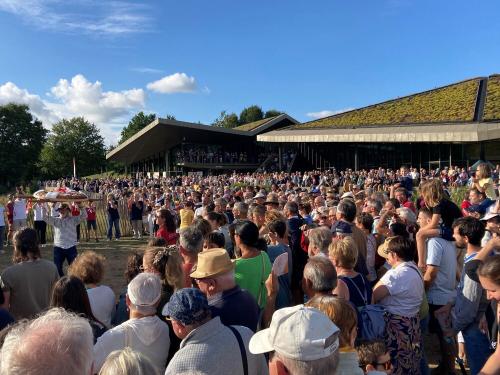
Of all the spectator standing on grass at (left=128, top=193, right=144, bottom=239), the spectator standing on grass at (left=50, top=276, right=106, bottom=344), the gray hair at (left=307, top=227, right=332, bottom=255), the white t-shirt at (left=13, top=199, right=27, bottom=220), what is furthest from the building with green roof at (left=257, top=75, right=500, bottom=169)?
the spectator standing on grass at (left=50, top=276, right=106, bottom=344)

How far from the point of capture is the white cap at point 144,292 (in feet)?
8.80

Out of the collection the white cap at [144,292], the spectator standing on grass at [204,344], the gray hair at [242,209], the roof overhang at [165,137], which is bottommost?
the spectator standing on grass at [204,344]

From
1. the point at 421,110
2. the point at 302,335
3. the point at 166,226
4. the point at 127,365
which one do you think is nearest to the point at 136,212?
the point at 166,226

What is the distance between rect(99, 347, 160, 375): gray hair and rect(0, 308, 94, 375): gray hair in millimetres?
86

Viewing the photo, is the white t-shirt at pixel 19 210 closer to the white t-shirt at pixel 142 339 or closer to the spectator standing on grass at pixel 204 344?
the white t-shirt at pixel 142 339

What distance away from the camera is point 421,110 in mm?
26109

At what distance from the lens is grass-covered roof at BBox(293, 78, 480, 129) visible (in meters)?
23.8

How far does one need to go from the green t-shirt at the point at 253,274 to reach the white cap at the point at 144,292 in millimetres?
1052

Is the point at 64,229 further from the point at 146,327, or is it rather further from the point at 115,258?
the point at 146,327

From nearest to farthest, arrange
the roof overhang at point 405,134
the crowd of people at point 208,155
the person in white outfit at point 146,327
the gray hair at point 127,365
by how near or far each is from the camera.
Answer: the gray hair at point 127,365 → the person in white outfit at point 146,327 → the roof overhang at point 405,134 → the crowd of people at point 208,155

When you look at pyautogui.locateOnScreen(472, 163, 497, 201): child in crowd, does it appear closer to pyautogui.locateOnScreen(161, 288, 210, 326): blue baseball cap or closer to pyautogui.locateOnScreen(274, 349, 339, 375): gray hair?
pyautogui.locateOnScreen(161, 288, 210, 326): blue baseball cap

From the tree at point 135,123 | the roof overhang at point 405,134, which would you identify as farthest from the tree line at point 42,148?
the roof overhang at point 405,134

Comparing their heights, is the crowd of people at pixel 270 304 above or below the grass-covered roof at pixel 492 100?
below

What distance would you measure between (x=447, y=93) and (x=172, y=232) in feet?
90.0
